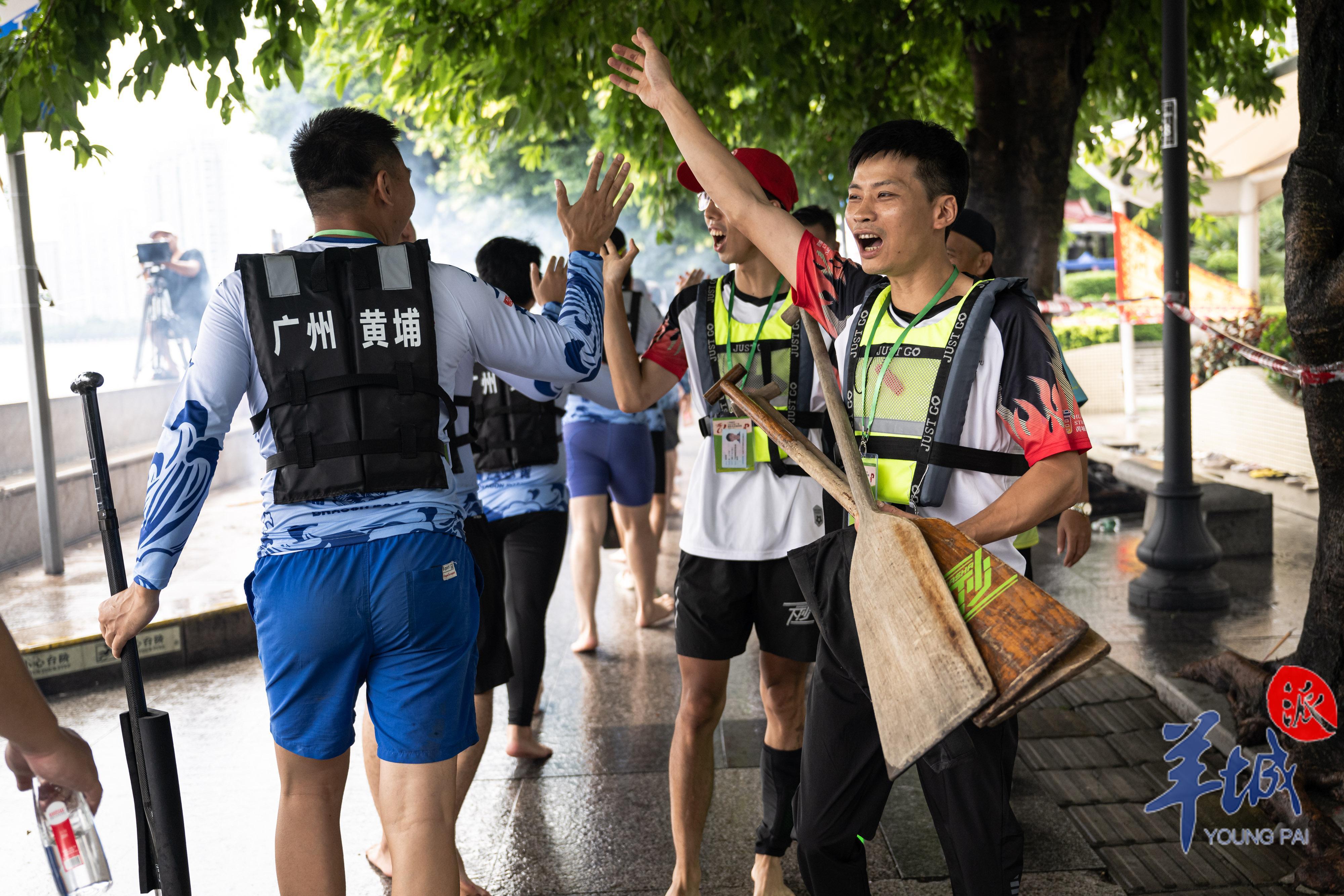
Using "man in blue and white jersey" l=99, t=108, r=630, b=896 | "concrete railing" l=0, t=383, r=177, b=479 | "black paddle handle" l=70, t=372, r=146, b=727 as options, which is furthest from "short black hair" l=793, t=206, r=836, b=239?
"concrete railing" l=0, t=383, r=177, b=479

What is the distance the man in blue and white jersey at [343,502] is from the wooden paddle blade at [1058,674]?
1.29 meters

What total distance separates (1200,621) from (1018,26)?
3748 millimetres

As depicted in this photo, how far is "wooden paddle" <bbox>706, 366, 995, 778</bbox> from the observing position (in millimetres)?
1846

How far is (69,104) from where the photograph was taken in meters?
4.29

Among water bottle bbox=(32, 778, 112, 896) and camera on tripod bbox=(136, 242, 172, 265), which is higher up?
camera on tripod bbox=(136, 242, 172, 265)

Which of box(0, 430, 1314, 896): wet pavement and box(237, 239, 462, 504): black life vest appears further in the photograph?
box(0, 430, 1314, 896): wet pavement

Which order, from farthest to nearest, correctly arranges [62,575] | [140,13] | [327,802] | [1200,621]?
[62,575] → [1200,621] → [140,13] → [327,802]

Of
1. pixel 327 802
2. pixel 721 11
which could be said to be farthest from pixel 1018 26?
pixel 327 802

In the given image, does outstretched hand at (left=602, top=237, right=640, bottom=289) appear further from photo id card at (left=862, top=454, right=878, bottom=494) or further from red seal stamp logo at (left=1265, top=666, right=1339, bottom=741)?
red seal stamp logo at (left=1265, top=666, right=1339, bottom=741)

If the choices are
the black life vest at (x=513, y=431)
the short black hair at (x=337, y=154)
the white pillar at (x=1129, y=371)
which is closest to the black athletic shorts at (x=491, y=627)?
the black life vest at (x=513, y=431)

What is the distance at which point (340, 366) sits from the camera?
247 cm

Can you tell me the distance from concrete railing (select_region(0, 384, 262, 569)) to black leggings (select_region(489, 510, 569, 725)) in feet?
8.91

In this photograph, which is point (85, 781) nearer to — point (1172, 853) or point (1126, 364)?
point (1172, 853)

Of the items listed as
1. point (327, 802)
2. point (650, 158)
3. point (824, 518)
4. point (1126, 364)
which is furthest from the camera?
point (1126, 364)
